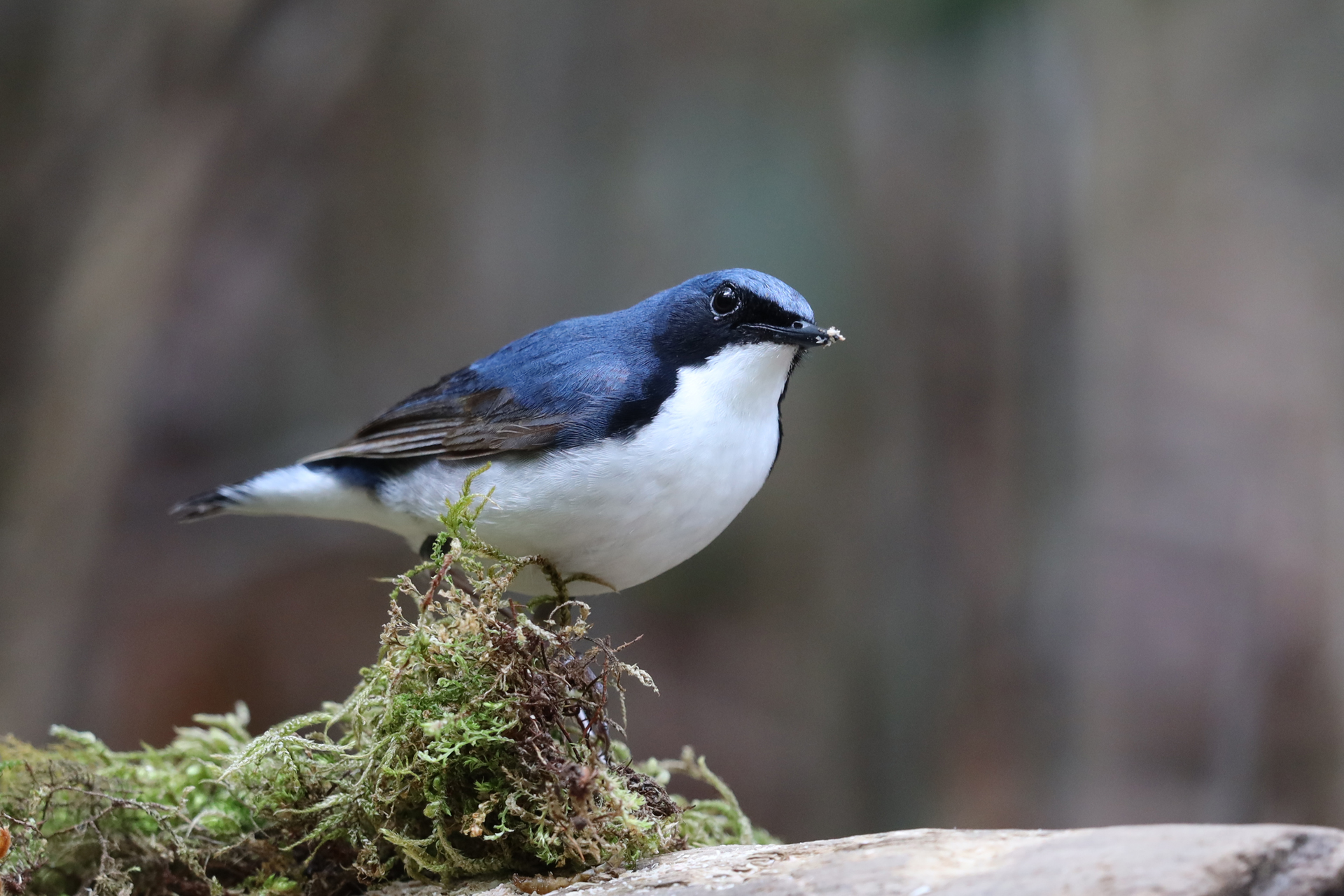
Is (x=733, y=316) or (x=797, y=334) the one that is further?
(x=733, y=316)

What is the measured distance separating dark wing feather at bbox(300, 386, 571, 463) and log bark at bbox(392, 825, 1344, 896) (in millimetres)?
1030

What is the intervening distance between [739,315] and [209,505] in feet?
6.08

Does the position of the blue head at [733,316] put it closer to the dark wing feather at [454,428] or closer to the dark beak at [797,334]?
the dark beak at [797,334]

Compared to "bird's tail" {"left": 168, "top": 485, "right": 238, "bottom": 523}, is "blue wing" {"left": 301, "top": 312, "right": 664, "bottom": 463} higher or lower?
higher

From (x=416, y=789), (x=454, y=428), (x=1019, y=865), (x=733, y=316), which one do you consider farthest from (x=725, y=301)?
(x=1019, y=865)

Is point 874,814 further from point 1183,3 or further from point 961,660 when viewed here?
point 1183,3

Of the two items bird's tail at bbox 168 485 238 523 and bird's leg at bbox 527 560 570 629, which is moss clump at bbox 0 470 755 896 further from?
bird's tail at bbox 168 485 238 523

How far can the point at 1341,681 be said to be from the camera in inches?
218

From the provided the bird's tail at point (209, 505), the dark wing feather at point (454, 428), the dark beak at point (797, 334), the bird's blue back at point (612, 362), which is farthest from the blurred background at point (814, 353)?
the dark beak at point (797, 334)

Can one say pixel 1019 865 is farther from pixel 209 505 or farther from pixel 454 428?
pixel 209 505

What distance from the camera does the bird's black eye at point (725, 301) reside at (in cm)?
243

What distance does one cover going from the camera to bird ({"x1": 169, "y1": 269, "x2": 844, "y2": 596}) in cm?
232

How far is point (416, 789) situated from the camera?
1.99m

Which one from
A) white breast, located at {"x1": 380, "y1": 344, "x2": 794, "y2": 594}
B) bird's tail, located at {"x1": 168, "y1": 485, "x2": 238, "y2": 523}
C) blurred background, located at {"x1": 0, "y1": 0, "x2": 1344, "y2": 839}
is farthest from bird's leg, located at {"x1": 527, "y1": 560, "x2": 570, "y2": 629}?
blurred background, located at {"x1": 0, "y1": 0, "x2": 1344, "y2": 839}
